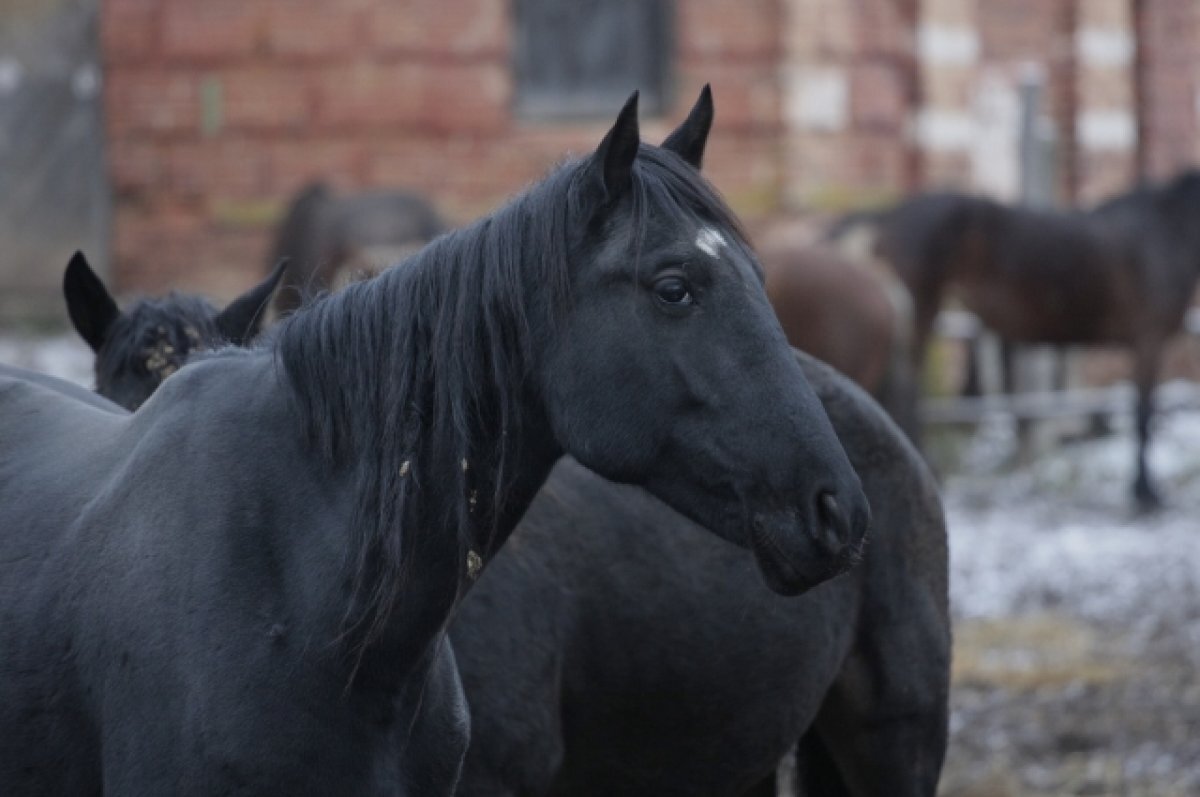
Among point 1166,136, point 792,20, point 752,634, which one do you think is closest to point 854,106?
point 792,20

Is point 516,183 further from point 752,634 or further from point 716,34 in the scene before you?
point 752,634

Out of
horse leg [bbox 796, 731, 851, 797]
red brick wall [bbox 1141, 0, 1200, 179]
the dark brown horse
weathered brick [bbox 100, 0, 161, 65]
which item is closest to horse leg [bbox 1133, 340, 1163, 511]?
red brick wall [bbox 1141, 0, 1200, 179]

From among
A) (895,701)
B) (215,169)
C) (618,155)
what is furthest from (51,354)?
(618,155)

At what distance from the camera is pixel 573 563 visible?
3471 mm

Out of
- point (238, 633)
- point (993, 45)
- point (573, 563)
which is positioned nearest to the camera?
point (238, 633)

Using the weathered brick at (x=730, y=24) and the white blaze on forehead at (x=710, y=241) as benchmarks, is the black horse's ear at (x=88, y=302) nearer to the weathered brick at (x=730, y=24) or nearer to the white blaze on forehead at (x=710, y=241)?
the white blaze on forehead at (x=710, y=241)

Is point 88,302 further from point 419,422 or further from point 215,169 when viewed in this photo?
point 215,169

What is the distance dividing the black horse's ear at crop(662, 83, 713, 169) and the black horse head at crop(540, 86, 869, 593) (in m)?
0.22

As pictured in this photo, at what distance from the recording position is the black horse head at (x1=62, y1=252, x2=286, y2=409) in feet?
11.6

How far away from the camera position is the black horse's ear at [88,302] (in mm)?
3535

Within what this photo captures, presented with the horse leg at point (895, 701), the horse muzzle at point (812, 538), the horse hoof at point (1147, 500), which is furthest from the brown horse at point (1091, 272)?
the horse muzzle at point (812, 538)

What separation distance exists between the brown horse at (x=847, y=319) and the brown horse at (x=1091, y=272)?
5.50 feet

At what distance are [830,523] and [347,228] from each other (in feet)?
29.3

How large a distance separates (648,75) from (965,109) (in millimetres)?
2556
